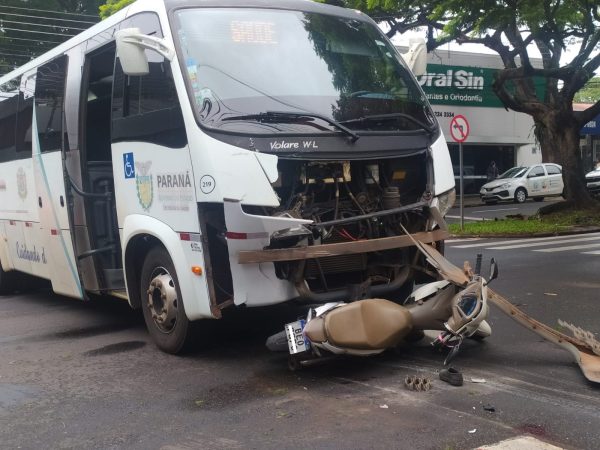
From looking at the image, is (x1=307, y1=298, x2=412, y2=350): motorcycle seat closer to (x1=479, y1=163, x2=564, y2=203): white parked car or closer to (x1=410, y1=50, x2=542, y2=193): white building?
(x1=479, y1=163, x2=564, y2=203): white parked car

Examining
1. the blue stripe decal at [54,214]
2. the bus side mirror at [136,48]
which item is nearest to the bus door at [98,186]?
the blue stripe decal at [54,214]

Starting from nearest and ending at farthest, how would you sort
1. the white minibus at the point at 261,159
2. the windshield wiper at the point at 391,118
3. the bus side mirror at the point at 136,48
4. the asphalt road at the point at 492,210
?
1. the white minibus at the point at 261,159
2. the bus side mirror at the point at 136,48
3. the windshield wiper at the point at 391,118
4. the asphalt road at the point at 492,210

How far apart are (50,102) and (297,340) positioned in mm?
4313

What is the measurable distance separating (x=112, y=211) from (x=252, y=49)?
2350mm

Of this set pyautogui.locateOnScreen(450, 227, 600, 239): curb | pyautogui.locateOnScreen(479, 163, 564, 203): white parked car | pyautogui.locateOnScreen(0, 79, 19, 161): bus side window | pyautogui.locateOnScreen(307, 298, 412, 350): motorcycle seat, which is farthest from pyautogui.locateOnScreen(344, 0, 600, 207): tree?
pyautogui.locateOnScreen(307, 298, 412, 350): motorcycle seat

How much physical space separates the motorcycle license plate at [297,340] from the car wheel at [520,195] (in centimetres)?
2541

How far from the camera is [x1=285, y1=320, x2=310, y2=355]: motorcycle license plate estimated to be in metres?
5.21

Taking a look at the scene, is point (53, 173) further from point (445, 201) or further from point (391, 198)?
point (445, 201)

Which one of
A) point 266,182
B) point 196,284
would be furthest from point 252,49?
point 196,284

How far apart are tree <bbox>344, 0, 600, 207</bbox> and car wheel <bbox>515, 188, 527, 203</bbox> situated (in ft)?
23.7

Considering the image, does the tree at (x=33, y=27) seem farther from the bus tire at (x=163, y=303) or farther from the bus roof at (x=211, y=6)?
the bus tire at (x=163, y=303)

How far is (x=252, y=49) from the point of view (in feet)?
18.9

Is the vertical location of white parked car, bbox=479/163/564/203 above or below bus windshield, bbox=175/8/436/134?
below

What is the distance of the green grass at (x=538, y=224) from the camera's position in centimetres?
1708
